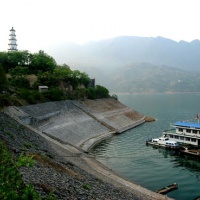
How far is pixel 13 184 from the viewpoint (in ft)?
47.8

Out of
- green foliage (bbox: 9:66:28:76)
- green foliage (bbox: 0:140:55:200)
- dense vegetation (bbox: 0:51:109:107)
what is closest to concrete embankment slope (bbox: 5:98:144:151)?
dense vegetation (bbox: 0:51:109:107)

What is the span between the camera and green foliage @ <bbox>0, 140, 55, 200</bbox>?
1273 centimetres

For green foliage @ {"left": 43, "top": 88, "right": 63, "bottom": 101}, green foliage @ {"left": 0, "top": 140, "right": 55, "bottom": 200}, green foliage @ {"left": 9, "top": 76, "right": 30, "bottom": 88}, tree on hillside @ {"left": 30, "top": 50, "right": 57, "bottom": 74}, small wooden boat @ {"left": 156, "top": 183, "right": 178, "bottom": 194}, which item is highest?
tree on hillside @ {"left": 30, "top": 50, "right": 57, "bottom": 74}

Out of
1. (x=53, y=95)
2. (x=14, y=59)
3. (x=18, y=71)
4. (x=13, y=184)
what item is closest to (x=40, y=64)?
(x=14, y=59)

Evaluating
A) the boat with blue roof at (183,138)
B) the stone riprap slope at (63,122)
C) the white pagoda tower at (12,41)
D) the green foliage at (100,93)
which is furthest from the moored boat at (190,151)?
the white pagoda tower at (12,41)

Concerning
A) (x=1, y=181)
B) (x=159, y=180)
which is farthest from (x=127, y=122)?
(x=1, y=181)

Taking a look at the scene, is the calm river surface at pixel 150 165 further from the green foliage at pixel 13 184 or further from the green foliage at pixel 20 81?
the green foliage at pixel 20 81

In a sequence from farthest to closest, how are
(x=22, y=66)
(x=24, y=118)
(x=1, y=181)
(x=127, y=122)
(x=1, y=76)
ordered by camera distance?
1. (x=22, y=66)
2. (x=127, y=122)
3. (x=1, y=76)
4. (x=24, y=118)
5. (x=1, y=181)

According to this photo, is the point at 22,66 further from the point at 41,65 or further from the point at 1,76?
the point at 1,76

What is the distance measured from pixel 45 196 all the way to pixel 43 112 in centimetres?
4052

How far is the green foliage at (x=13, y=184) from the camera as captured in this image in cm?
1273

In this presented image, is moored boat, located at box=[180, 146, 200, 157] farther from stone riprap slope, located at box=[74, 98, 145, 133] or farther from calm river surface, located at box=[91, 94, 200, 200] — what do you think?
stone riprap slope, located at box=[74, 98, 145, 133]

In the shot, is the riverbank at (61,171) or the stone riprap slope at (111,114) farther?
the stone riprap slope at (111,114)

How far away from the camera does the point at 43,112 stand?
5453 cm
